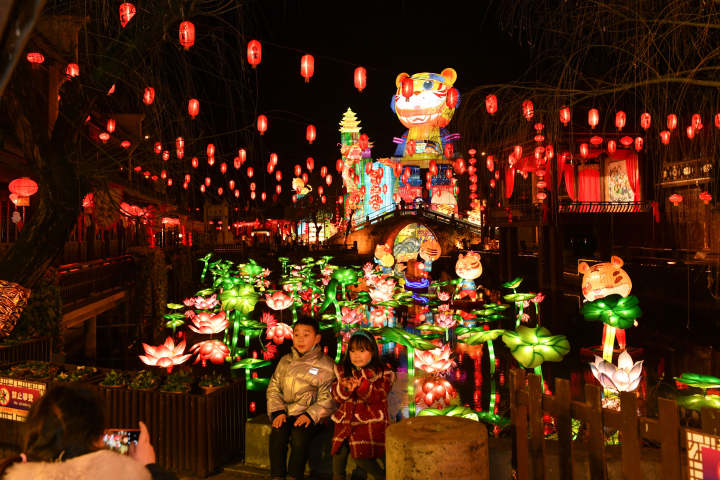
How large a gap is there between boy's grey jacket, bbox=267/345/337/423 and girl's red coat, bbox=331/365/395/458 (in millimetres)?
262

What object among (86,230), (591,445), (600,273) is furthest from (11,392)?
(86,230)

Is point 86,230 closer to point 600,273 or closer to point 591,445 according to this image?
point 600,273

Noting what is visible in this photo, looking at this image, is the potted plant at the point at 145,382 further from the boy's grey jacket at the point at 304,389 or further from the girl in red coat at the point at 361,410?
the girl in red coat at the point at 361,410

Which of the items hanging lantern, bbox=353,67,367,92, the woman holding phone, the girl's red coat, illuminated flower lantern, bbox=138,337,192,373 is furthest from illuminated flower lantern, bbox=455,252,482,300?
the woman holding phone

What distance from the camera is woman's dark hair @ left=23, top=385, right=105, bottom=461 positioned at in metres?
2.27

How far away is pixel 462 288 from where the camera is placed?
16484mm

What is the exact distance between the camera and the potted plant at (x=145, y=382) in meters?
5.19

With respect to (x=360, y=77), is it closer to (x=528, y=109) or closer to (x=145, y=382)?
(x=528, y=109)

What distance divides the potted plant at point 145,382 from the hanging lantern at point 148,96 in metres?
3.00

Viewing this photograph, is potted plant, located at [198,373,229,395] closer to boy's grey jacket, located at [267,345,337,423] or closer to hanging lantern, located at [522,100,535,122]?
boy's grey jacket, located at [267,345,337,423]

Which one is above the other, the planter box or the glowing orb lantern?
the glowing orb lantern

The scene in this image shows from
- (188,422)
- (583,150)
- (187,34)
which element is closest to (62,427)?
(188,422)

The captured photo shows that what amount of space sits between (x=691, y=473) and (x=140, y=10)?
6.24 m

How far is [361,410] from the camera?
4.35 metres
